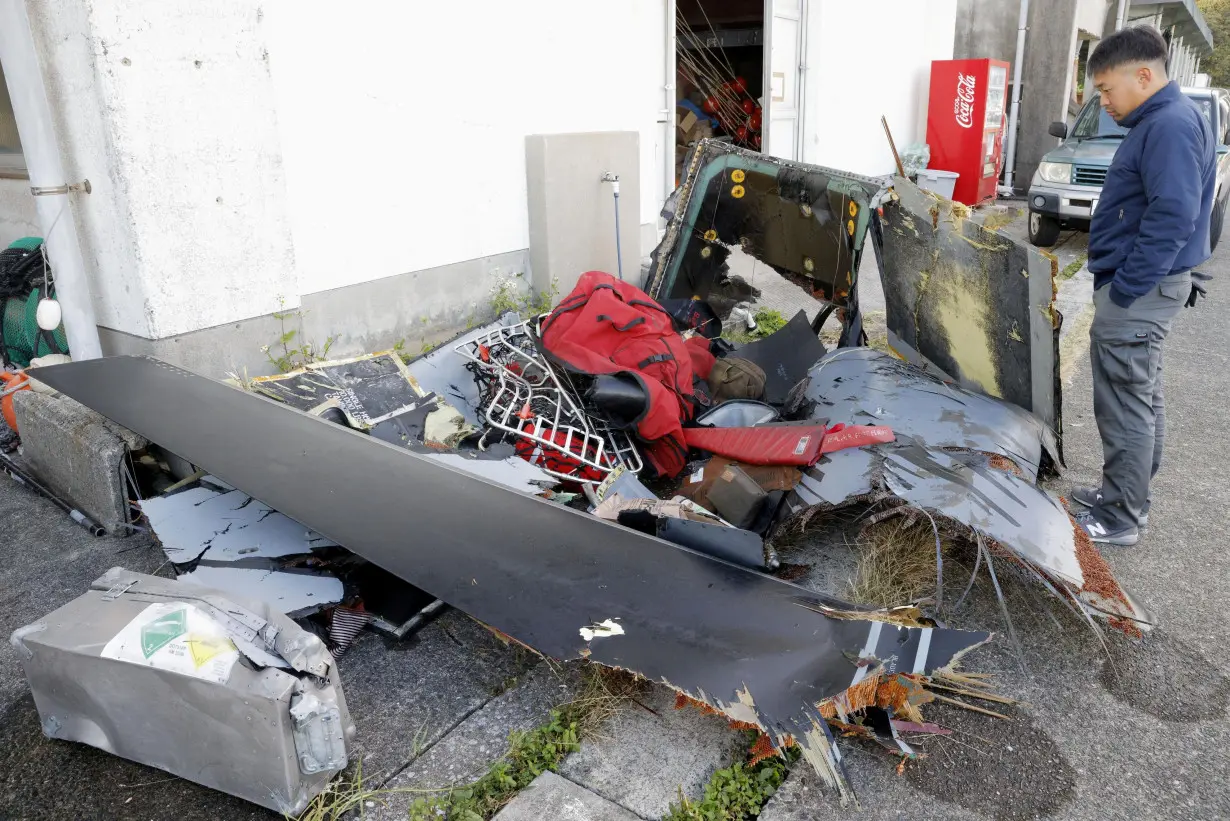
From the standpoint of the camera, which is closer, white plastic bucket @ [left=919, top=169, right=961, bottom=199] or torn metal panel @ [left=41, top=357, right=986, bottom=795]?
torn metal panel @ [left=41, top=357, right=986, bottom=795]

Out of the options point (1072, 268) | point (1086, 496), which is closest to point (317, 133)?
point (1086, 496)

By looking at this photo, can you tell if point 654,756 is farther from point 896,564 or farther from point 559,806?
point 896,564

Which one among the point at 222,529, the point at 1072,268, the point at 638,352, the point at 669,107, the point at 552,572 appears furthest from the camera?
the point at 1072,268

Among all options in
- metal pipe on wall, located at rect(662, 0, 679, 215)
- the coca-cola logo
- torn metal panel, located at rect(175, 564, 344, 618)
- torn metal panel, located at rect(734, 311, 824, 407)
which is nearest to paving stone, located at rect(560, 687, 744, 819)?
torn metal panel, located at rect(175, 564, 344, 618)

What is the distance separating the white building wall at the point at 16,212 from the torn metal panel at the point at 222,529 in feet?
11.4

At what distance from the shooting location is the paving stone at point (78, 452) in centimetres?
331

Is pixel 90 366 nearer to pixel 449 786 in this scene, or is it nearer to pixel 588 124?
pixel 449 786

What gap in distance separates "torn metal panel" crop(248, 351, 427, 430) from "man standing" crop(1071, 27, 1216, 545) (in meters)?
2.91

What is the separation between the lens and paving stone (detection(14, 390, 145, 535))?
130 inches

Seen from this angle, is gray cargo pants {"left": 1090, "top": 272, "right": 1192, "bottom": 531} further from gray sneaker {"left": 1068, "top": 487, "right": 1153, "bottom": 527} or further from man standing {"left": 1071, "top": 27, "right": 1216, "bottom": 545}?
gray sneaker {"left": 1068, "top": 487, "right": 1153, "bottom": 527}

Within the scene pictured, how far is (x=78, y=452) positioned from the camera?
341 centimetres

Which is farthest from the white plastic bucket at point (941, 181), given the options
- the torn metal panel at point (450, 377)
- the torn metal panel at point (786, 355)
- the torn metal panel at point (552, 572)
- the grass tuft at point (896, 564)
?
the torn metal panel at point (552, 572)

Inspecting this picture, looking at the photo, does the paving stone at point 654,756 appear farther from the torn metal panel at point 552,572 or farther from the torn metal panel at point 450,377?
the torn metal panel at point 450,377

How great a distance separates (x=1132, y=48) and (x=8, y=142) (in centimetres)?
637
